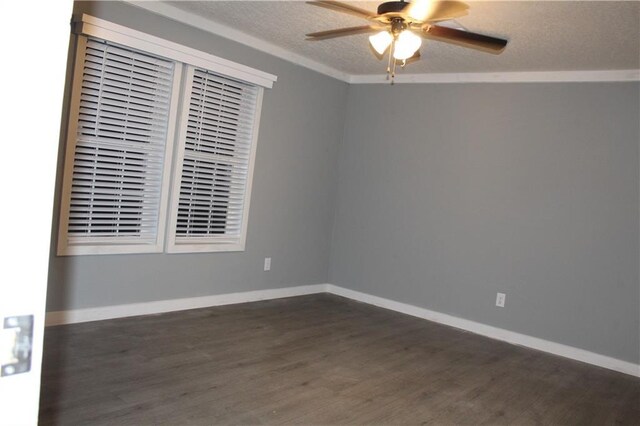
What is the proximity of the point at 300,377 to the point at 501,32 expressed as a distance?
260 cm

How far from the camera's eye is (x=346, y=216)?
18.5ft

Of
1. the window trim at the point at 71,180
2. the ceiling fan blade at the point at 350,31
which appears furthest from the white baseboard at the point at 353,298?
the ceiling fan blade at the point at 350,31

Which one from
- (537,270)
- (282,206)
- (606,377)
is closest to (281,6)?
(282,206)

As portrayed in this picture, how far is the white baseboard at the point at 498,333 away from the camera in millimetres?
4109

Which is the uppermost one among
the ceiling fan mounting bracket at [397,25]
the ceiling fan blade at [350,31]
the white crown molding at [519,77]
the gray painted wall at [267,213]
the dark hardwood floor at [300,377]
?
the white crown molding at [519,77]

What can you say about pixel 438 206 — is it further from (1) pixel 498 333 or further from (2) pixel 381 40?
(2) pixel 381 40

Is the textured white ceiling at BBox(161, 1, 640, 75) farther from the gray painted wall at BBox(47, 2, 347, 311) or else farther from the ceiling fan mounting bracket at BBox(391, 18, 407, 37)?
the ceiling fan mounting bracket at BBox(391, 18, 407, 37)

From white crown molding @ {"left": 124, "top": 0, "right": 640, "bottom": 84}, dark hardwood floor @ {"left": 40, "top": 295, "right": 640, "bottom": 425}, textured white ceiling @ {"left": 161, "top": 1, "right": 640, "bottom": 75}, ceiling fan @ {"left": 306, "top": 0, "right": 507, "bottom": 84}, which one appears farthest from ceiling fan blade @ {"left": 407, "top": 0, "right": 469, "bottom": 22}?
white crown molding @ {"left": 124, "top": 0, "right": 640, "bottom": 84}

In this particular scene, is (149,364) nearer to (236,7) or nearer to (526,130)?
(236,7)

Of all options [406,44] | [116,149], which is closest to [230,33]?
[116,149]

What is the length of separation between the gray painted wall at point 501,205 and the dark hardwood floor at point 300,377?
0.47m

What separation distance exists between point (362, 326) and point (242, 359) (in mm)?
1447

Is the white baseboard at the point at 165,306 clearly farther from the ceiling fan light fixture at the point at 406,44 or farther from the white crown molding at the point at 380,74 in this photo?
the ceiling fan light fixture at the point at 406,44

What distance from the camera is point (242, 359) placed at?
11.2 ft
